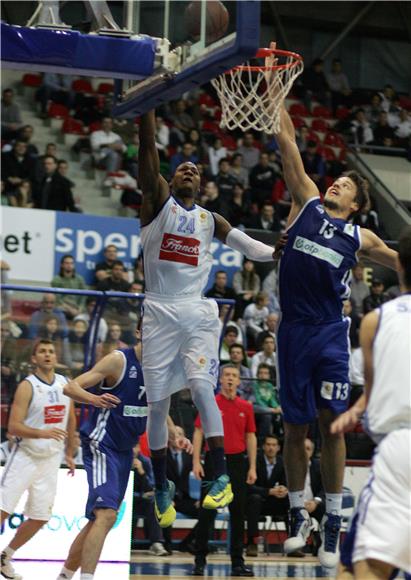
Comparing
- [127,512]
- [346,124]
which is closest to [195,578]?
[127,512]

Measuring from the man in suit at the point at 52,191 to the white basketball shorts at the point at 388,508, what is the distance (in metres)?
13.2

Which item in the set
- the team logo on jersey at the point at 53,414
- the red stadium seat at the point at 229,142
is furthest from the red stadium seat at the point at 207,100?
the team logo on jersey at the point at 53,414

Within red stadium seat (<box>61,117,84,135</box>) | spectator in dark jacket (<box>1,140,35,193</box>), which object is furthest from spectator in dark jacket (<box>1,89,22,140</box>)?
spectator in dark jacket (<box>1,140,35,193</box>)

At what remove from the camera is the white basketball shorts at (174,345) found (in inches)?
339

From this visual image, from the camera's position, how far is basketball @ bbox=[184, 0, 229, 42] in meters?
7.71

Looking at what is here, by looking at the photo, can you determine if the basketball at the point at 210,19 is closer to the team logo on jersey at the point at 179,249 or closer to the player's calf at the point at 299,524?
the team logo on jersey at the point at 179,249

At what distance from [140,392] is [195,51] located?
122 inches

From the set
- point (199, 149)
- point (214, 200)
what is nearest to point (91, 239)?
point (214, 200)

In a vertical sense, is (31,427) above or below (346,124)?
below

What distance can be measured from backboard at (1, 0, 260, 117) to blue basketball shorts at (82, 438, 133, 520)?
2.89 m

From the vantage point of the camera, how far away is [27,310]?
13.6 m

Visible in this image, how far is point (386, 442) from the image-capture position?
19.3ft

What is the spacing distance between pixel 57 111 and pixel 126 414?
1341cm

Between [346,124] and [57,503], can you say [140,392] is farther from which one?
[346,124]
